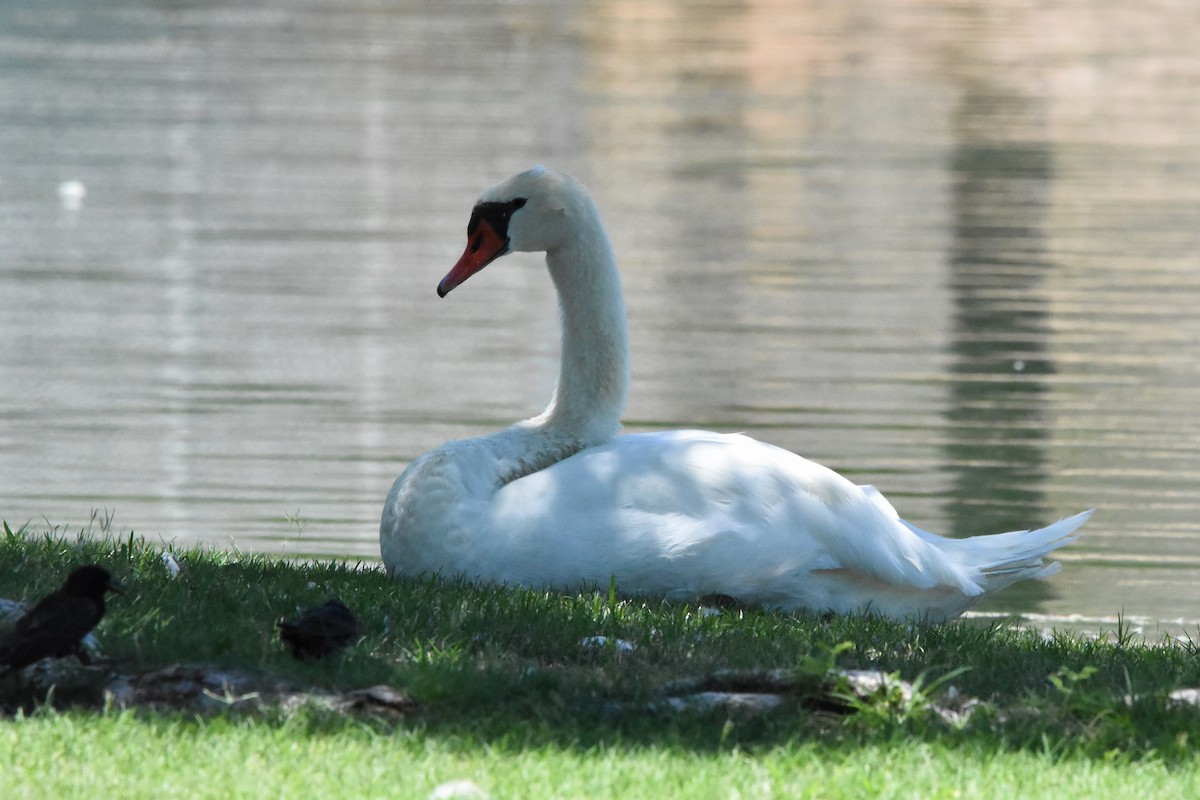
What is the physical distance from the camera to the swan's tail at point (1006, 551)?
27.1 feet

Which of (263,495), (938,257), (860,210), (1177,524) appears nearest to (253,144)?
(860,210)

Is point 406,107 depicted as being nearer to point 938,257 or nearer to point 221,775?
point 938,257

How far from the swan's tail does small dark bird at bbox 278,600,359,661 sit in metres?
3.37

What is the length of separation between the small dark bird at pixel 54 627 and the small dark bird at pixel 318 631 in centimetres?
55

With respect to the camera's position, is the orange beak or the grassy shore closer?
Answer: the grassy shore

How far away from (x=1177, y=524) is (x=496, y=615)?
19.6ft

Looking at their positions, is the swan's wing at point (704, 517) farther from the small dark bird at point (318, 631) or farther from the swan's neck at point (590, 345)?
the small dark bird at point (318, 631)

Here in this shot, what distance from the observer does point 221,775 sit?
15.5ft

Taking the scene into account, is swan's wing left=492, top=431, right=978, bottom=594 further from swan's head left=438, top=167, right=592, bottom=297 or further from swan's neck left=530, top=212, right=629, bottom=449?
swan's head left=438, top=167, right=592, bottom=297

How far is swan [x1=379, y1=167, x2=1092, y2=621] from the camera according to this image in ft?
24.5

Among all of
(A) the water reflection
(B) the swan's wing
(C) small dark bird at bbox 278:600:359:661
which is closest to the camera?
(C) small dark bird at bbox 278:600:359:661

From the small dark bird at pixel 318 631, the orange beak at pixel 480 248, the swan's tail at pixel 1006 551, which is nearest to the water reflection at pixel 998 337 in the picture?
the swan's tail at pixel 1006 551

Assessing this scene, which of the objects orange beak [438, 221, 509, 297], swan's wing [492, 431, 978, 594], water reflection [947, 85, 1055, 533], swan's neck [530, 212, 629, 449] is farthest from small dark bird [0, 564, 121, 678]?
water reflection [947, 85, 1055, 533]

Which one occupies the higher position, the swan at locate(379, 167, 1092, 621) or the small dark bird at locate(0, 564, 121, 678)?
the small dark bird at locate(0, 564, 121, 678)
